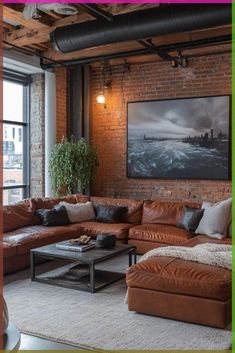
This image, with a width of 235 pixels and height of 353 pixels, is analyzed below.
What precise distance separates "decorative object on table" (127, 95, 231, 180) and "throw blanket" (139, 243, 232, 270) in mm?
2870

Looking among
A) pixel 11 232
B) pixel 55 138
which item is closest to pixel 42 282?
pixel 11 232

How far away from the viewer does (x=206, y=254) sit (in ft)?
12.0

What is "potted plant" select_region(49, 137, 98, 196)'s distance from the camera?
7012mm

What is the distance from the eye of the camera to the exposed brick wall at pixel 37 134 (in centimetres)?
741

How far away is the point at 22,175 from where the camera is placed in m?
7.48

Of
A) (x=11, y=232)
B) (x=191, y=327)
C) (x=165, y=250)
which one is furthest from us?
(x=11, y=232)

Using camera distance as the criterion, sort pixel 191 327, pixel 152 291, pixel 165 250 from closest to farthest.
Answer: pixel 191 327
pixel 152 291
pixel 165 250

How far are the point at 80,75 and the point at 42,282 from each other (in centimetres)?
460

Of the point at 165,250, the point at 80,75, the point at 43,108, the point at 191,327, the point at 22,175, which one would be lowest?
the point at 191,327

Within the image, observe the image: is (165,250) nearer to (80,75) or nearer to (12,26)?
(12,26)

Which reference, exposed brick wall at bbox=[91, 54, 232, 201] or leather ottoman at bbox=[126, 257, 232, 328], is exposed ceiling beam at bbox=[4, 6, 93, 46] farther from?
leather ottoman at bbox=[126, 257, 232, 328]

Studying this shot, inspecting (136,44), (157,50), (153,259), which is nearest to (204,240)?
(153,259)

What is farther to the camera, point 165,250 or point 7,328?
point 165,250

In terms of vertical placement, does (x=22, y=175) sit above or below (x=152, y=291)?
above
